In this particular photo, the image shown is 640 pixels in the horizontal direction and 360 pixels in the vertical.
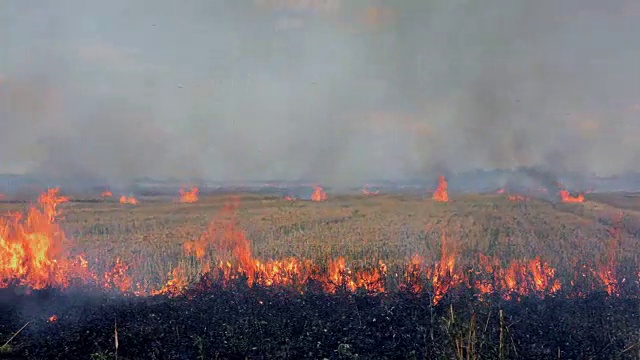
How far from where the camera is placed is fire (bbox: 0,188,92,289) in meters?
10.2

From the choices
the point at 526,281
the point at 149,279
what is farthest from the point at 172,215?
the point at 526,281

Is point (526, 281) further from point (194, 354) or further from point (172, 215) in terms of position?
point (172, 215)

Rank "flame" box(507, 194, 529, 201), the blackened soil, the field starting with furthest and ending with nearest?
1. "flame" box(507, 194, 529, 201)
2. the field
3. the blackened soil

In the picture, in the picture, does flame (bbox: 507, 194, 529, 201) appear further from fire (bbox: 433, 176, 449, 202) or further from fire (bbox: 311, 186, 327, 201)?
fire (bbox: 311, 186, 327, 201)

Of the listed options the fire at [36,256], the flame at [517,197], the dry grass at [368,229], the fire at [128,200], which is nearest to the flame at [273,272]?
the fire at [36,256]

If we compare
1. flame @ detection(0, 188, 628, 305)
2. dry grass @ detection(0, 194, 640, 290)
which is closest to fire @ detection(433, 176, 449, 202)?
dry grass @ detection(0, 194, 640, 290)

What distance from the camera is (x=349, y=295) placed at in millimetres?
8836

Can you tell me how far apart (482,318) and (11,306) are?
8.80m

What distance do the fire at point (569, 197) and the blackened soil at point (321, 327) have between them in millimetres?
10874

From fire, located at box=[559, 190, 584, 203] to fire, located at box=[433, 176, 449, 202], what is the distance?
457 centimetres

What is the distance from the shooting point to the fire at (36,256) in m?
10.2

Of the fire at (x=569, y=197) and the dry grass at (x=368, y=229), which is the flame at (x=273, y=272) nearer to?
the dry grass at (x=368, y=229)

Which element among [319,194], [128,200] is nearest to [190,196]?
[128,200]

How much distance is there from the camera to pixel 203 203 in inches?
889
